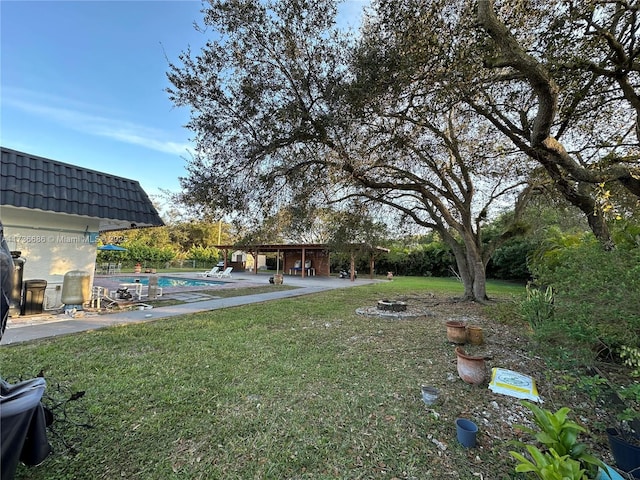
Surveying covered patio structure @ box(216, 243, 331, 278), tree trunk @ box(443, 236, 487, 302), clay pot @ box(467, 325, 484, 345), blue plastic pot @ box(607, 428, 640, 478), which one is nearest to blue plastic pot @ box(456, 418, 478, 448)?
blue plastic pot @ box(607, 428, 640, 478)

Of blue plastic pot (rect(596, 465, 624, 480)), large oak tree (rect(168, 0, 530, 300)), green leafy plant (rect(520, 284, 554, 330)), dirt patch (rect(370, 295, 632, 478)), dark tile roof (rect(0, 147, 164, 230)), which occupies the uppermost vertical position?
large oak tree (rect(168, 0, 530, 300))

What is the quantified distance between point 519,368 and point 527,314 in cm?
119

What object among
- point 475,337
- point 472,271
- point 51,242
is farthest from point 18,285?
point 472,271

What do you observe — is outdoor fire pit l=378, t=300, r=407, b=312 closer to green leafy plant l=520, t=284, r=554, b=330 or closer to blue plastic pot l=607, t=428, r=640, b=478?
green leafy plant l=520, t=284, r=554, b=330

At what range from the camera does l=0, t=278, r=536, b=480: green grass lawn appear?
2176mm

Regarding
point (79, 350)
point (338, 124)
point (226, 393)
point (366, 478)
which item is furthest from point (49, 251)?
point (366, 478)

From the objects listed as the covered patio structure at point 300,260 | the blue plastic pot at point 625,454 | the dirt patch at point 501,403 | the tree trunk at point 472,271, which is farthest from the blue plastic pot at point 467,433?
the covered patio structure at point 300,260

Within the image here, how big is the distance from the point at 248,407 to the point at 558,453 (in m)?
2.58

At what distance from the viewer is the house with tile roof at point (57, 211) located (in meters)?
6.07

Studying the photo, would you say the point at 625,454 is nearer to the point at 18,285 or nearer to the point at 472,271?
the point at 472,271

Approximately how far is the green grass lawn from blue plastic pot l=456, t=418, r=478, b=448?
0.24 ft

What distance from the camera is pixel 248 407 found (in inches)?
118

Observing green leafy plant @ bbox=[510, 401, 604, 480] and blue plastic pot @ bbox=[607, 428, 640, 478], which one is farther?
blue plastic pot @ bbox=[607, 428, 640, 478]

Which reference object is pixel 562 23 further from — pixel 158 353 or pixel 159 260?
pixel 159 260
